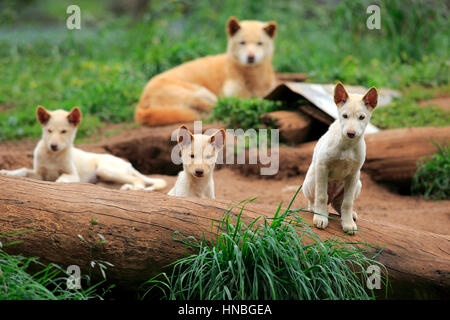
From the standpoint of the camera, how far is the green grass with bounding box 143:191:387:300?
11.0 feet

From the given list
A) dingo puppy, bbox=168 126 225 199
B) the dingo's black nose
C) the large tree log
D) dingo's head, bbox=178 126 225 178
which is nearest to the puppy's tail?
dingo puppy, bbox=168 126 225 199

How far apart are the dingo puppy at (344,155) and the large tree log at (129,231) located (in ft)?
0.50

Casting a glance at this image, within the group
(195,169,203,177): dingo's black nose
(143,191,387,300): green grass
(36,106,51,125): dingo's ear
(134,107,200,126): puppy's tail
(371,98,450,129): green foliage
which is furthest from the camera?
(134,107,200,126): puppy's tail

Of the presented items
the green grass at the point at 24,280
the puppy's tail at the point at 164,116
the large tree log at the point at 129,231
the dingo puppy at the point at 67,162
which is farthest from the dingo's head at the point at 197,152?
the puppy's tail at the point at 164,116

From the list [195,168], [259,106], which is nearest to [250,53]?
[259,106]

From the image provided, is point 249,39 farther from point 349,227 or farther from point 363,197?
point 349,227

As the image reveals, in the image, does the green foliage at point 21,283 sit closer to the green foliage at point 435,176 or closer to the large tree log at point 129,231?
the large tree log at point 129,231

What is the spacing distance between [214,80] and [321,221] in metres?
5.71

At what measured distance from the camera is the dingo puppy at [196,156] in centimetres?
429

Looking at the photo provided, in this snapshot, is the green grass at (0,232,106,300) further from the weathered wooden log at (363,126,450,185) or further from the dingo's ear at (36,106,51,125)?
the weathered wooden log at (363,126,450,185)

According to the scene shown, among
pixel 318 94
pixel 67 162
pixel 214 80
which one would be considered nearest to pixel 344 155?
pixel 67 162

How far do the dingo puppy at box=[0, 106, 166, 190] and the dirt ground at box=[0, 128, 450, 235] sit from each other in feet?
0.78

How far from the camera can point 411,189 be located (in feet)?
21.0

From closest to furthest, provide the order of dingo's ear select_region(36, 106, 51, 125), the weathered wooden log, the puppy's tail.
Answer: dingo's ear select_region(36, 106, 51, 125)
the weathered wooden log
the puppy's tail
